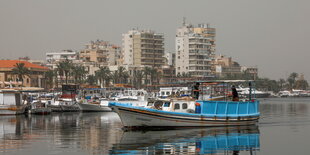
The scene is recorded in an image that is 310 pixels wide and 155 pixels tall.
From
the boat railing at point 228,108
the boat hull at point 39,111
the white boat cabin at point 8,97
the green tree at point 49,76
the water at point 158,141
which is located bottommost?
the water at point 158,141

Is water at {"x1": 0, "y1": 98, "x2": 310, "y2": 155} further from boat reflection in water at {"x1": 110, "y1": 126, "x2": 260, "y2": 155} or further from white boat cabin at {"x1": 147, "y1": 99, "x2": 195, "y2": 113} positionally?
white boat cabin at {"x1": 147, "y1": 99, "x2": 195, "y2": 113}

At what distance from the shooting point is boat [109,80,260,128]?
1768 inches

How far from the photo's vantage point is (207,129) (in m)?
46.2

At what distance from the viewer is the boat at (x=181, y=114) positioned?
44.9 metres

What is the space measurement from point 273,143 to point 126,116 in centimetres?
1313

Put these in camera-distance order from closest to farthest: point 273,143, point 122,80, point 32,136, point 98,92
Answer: point 273,143 < point 32,136 < point 98,92 < point 122,80

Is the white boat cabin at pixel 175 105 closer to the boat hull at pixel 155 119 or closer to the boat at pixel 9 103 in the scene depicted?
the boat hull at pixel 155 119

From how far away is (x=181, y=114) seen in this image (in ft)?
149

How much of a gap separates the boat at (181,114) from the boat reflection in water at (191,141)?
989 mm

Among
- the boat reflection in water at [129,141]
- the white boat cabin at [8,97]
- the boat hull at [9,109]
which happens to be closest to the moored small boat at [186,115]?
the boat reflection in water at [129,141]

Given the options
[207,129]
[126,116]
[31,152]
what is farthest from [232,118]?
[31,152]

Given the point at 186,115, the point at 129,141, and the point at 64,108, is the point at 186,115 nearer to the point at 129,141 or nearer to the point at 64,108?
the point at 129,141

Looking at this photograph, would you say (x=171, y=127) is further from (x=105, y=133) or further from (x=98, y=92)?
(x=98, y=92)

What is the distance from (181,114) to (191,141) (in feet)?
24.8
